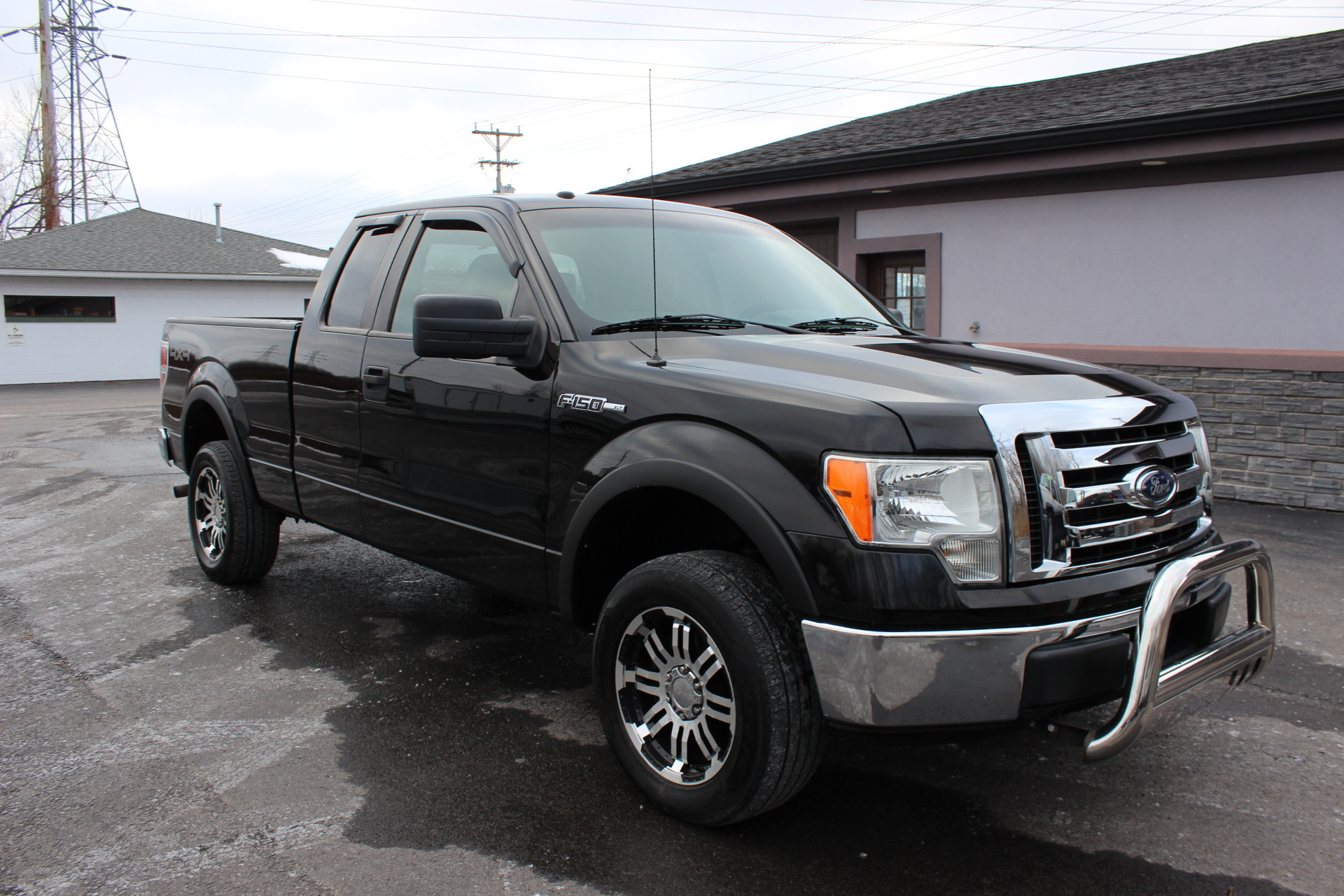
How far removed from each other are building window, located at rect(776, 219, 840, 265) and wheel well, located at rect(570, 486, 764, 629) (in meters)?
9.25

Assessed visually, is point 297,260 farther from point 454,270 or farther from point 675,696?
point 675,696

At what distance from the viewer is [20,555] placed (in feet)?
21.4

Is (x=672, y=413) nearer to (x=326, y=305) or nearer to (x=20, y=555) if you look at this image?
(x=326, y=305)

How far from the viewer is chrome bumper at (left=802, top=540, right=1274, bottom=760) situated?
2.45 m

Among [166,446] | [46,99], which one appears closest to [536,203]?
[166,446]

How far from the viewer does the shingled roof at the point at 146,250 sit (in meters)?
26.7

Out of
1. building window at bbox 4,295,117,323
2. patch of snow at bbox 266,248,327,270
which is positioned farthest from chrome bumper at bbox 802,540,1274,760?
patch of snow at bbox 266,248,327,270

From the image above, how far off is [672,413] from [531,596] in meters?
1.03

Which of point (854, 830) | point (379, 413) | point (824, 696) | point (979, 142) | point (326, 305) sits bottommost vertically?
point (854, 830)

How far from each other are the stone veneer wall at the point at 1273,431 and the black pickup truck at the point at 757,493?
495 centimetres

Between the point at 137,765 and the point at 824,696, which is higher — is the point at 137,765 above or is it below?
below

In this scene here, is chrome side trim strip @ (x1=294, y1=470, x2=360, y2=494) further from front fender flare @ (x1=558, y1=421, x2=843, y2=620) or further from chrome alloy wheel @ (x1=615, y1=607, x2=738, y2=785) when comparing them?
chrome alloy wheel @ (x1=615, y1=607, x2=738, y2=785)

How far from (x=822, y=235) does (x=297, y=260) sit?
24386 mm

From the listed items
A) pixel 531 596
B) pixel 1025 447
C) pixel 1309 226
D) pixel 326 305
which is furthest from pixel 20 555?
pixel 1309 226
